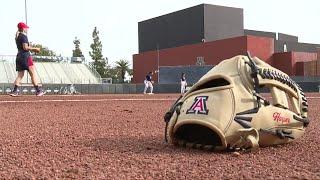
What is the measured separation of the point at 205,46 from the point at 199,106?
51.0 metres

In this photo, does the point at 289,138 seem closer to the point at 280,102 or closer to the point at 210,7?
the point at 280,102

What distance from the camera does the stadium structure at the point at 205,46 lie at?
49.6 meters

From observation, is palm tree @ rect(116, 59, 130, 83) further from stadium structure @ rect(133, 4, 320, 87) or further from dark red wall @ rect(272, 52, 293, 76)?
dark red wall @ rect(272, 52, 293, 76)

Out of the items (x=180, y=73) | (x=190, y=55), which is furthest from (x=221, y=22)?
(x=180, y=73)

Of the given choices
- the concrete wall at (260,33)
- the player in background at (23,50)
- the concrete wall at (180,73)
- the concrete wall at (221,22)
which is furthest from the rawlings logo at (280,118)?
the concrete wall at (260,33)

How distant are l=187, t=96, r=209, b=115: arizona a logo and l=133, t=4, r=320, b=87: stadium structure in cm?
3732

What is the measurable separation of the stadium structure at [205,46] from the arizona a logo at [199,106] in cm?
3732

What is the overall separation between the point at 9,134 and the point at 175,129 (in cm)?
206

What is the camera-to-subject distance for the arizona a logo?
3674mm

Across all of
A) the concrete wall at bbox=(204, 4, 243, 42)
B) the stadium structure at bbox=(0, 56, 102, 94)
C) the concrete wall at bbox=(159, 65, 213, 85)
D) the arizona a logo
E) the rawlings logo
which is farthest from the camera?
the concrete wall at bbox=(204, 4, 243, 42)

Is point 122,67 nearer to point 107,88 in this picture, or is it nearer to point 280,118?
point 107,88

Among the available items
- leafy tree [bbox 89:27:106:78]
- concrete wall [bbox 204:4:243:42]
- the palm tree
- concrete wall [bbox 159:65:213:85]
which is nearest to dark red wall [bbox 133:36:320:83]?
concrete wall [bbox 204:4:243:42]

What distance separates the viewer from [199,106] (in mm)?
3717

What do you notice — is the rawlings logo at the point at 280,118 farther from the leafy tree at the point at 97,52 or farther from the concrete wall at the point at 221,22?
the leafy tree at the point at 97,52
